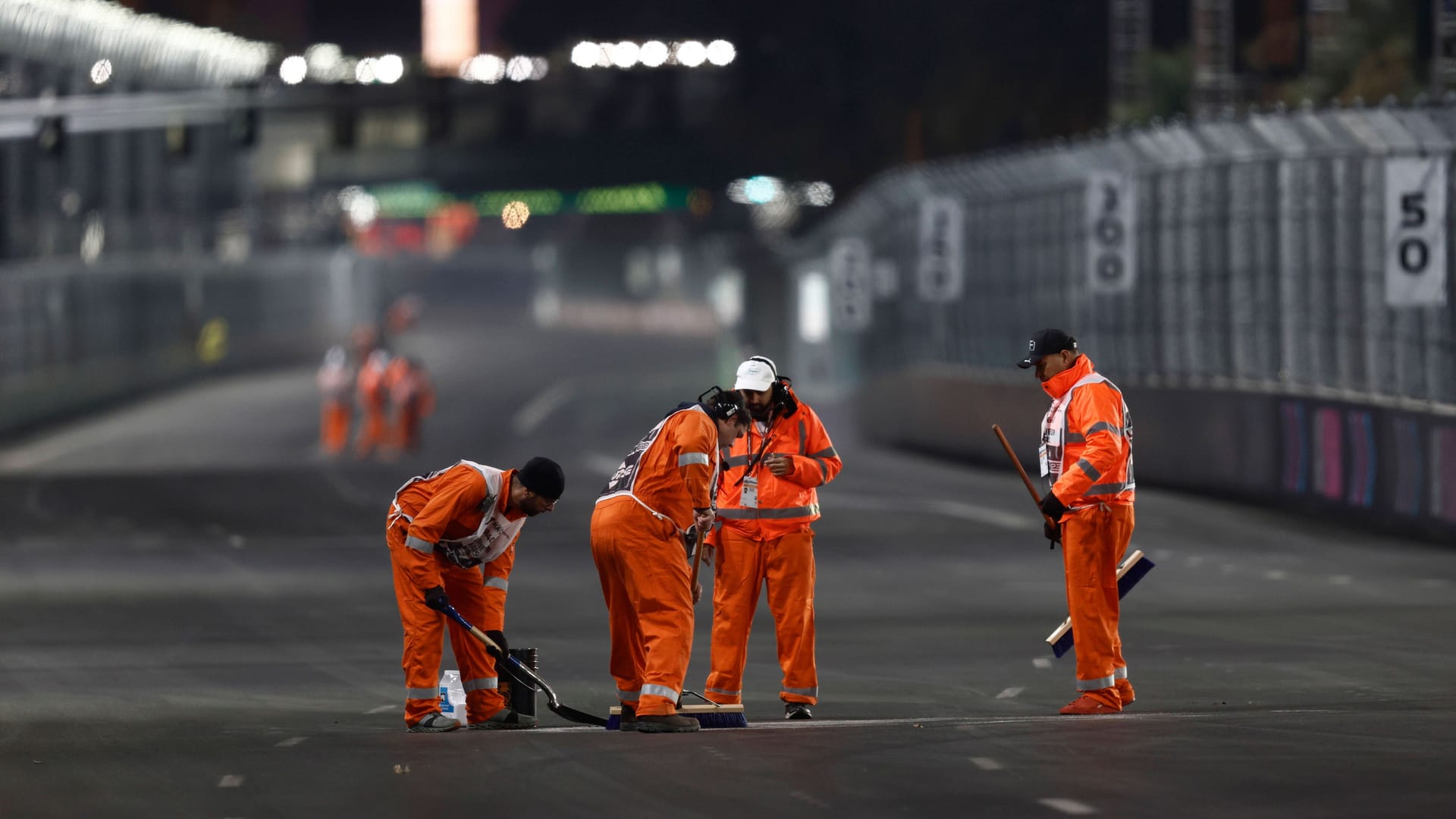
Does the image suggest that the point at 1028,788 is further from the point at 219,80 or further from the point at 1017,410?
the point at 219,80

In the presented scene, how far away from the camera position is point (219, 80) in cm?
6769

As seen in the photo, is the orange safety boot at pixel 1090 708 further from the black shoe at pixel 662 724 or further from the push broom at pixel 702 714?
the black shoe at pixel 662 724

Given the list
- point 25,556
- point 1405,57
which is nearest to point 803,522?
point 25,556

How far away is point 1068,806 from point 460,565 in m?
3.86

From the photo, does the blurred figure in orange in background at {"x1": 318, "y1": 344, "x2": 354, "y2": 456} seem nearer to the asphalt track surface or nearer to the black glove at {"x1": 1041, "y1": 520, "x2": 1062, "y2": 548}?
the asphalt track surface

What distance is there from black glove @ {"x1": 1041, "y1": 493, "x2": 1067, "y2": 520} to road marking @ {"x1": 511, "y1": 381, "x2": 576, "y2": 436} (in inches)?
1196

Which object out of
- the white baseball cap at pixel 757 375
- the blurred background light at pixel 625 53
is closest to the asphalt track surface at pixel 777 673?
the white baseball cap at pixel 757 375

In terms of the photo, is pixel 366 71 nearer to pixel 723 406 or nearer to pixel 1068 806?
pixel 723 406

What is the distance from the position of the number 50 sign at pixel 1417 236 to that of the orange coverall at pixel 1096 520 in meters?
10.00

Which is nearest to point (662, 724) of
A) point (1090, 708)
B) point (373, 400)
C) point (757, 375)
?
point (757, 375)

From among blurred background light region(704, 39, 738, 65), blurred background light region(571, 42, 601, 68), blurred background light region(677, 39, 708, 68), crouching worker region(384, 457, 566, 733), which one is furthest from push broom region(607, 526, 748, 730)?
blurred background light region(704, 39, 738, 65)

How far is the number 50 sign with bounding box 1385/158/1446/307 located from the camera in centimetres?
2005

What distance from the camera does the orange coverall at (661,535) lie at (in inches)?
404

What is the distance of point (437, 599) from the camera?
10.4m
